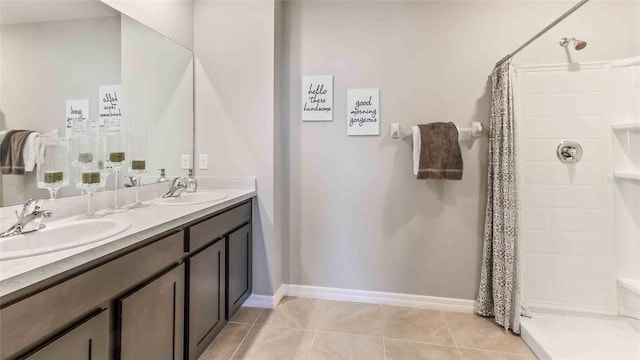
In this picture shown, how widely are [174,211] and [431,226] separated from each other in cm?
179

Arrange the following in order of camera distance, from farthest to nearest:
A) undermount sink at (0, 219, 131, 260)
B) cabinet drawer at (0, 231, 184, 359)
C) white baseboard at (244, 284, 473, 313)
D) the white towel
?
1. white baseboard at (244, 284, 473, 313)
2. the white towel
3. undermount sink at (0, 219, 131, 260)
4. cabinet drawer at (0, 231, 184, 359)

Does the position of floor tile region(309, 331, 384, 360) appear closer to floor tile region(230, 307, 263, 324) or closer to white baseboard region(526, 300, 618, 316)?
floor tile region(230, 307, 263, 324)

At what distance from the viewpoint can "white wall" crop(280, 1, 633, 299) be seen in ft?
7.11

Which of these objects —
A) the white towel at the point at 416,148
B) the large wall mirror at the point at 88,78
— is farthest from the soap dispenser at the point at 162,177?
the white towel at the point at 416,148

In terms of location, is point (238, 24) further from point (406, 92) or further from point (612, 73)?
point (612, 73)

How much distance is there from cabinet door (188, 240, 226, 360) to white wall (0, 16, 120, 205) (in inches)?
28.4

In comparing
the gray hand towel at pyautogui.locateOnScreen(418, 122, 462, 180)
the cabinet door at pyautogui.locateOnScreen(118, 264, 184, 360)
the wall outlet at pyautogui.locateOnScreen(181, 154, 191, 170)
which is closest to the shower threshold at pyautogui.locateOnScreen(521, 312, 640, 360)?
the gray hand towel at pyautogui.locateOnScreen(418, 122, 462, 180)

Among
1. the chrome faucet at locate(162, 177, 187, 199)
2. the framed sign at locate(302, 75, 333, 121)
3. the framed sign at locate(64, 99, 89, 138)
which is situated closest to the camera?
the framed sign at locate(64, 99, 89, 138)

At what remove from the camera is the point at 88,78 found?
153 centimetres

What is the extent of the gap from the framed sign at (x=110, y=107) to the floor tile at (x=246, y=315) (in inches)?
58.0

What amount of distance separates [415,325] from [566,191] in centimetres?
143

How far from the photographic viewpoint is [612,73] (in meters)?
1.98

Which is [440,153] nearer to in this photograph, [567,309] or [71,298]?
[567,309]

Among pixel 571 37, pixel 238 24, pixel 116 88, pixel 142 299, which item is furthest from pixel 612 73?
pixel 116 88
